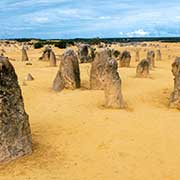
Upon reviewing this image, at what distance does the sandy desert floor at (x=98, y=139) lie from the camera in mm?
8039

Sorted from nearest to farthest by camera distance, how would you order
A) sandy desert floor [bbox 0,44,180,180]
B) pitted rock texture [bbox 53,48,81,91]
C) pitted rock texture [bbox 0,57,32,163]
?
sandy desert floor [bbox 0,44,180,180] → pitted rock texture [bbox 0,57,32,163] → pitted rock texture [bbox 53,48,81,91]

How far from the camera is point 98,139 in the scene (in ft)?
32.7

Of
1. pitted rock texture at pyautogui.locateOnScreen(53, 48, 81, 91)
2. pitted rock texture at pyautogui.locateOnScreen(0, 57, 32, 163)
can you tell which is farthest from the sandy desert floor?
pitted rock texture at pyautogui.locateOnScreen(53, 48, 81, 91)

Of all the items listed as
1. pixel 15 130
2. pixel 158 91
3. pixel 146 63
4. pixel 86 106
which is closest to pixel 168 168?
pixel 15 130

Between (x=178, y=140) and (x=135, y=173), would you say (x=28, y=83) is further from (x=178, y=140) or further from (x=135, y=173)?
(x=135, y=173)

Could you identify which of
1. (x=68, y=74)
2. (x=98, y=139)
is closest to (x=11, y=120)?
(x=98, y=139)

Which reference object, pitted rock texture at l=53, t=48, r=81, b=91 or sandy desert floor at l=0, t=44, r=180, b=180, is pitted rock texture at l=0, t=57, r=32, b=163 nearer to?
sandy desert floor at l=0, t=44, r=180, b=180

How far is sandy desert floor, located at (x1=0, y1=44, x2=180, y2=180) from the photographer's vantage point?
316 inches

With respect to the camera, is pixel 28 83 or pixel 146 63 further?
pixel 146 63

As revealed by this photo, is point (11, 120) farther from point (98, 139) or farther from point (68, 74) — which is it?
point (68, 74)

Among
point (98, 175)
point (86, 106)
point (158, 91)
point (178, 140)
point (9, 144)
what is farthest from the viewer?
point (158, 91)

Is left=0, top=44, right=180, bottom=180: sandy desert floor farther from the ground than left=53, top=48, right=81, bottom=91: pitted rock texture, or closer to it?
closer to it

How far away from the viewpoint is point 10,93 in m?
8.54

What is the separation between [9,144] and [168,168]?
3.01m
